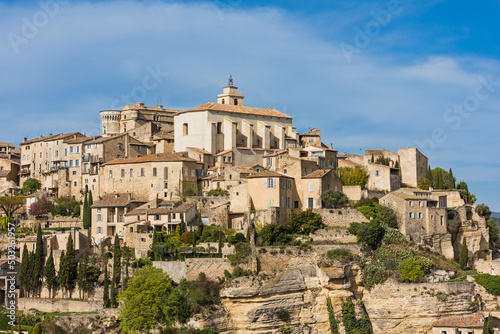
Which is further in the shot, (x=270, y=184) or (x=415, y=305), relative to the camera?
(x=270, y=184)

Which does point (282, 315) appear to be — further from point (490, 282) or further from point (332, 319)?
point (490, 282)

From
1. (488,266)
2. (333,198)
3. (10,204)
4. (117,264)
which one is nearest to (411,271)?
(488,266)

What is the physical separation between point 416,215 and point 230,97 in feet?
98.2

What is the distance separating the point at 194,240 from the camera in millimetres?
60938

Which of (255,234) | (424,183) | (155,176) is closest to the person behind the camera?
(255,234)

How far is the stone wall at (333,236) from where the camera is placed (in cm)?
6222

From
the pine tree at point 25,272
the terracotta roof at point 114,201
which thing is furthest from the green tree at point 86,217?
the pine tree at point 25,272

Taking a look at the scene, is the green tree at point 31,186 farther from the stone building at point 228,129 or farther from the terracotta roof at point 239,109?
the terracotta roof at point 239,109

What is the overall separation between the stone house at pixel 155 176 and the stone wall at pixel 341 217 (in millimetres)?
13149

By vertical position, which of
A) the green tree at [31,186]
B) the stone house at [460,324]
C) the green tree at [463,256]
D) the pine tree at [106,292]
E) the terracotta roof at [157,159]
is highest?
the terracotta roof at [157,159]

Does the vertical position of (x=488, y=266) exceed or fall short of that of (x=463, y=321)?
it exceeds it

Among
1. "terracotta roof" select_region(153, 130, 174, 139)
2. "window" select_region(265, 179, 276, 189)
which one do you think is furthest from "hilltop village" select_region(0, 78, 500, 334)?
"terracotta roof" select_region(153, 130, 174, 139)

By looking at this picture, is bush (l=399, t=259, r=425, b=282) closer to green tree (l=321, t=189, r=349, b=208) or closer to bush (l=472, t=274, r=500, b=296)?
bush (l=472, t=274, r=500, b=296)

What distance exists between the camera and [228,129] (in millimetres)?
80562
